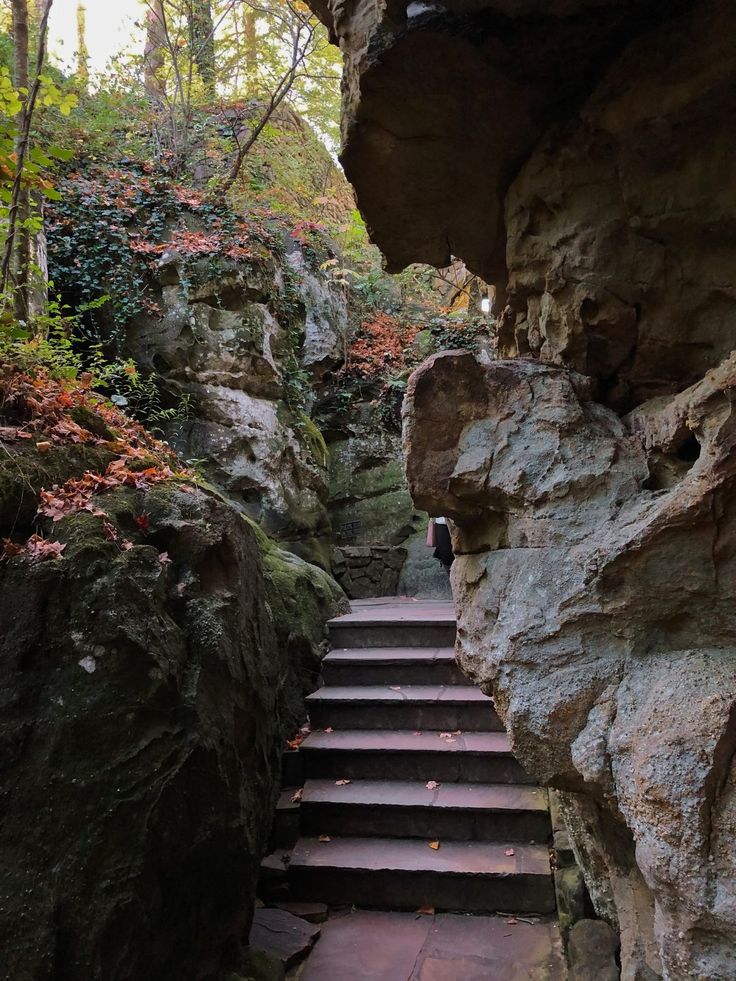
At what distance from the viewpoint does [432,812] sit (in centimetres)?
426

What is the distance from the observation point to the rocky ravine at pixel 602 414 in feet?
5.05

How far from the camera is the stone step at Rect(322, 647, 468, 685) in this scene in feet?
17.6

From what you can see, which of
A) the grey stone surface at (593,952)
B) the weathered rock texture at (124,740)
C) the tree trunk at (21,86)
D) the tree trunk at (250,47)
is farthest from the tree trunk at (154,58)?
the grey stone surface at (593,952)

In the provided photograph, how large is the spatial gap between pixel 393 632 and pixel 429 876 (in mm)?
2261

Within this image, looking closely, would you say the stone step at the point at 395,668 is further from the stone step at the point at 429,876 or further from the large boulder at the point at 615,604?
the large boulder at the point at 615,604

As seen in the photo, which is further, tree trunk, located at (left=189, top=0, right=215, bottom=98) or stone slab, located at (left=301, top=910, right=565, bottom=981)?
tree trunk, located at (left=189, top=0, right=215, bottom=98)

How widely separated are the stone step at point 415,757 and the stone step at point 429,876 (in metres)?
0.48

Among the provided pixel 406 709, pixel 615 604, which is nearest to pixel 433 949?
pixel 406 709

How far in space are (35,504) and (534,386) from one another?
2036mm

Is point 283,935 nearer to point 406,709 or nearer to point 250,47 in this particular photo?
point 406,709

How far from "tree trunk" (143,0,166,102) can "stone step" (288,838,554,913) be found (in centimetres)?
1110

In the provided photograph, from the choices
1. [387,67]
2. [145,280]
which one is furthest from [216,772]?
[145,280]

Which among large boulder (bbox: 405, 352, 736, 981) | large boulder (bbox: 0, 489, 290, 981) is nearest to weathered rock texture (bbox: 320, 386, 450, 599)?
large boulder (bbox: 0, 489, 290, 981)

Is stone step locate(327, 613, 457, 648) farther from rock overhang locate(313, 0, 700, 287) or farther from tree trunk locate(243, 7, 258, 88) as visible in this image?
tree trunk locate(243, 7, 258, 88)
